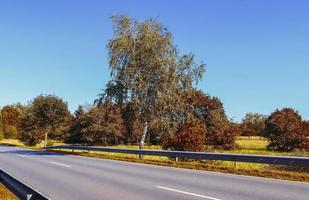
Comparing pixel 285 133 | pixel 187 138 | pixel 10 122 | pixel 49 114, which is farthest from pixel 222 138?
pixel 10 122

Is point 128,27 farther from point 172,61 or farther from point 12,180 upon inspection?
point 12,180

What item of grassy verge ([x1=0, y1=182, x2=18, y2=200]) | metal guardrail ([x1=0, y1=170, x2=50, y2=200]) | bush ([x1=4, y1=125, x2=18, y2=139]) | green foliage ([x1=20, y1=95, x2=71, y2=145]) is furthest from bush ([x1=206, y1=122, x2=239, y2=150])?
bush ([x1=4, y1=125, x2=18, y2=139])

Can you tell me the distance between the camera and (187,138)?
100 feet

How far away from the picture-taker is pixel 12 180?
9805 millimetres

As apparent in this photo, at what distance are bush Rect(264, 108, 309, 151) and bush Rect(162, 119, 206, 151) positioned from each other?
98.5ft

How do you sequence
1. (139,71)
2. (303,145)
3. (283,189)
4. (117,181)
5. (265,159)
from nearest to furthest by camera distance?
(283,189) → (117,181) → (265,159) → (139,71) → (303,145)

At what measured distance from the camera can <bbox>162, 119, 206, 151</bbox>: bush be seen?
3052 centimetres

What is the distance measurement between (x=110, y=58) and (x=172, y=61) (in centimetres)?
499

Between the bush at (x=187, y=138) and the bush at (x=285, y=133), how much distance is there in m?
30.0

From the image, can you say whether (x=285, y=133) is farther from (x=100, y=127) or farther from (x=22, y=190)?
(x=22, y=190)

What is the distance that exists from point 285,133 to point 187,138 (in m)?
33.3

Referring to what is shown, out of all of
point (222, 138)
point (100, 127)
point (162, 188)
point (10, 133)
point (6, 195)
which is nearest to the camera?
point (6, 195)

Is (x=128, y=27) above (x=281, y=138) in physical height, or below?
above

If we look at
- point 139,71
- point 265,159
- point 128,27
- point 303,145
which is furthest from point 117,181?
point 303,145
